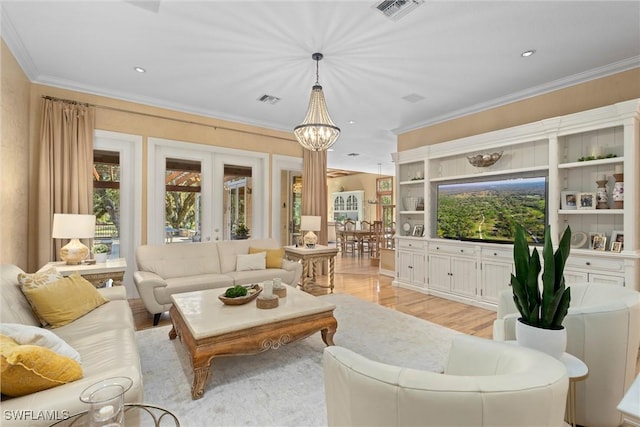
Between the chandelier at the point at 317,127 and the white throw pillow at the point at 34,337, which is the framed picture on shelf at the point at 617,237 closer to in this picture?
the chandelier at the point at 317,127

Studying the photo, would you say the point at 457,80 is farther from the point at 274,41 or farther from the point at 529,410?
the point at 529,410

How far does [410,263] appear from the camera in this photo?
5.17 m

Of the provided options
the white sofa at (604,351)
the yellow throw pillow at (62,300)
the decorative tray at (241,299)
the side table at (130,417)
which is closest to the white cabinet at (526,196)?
the white sofa at (604,351)

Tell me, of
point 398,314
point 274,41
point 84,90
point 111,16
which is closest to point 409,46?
point 274,41

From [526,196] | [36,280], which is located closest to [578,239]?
[526,196]

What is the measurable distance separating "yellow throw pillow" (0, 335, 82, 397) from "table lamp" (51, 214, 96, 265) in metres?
2.38

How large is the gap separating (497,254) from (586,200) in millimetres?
1117

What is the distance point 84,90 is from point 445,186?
17.3 feet

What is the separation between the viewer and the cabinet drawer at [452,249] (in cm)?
434

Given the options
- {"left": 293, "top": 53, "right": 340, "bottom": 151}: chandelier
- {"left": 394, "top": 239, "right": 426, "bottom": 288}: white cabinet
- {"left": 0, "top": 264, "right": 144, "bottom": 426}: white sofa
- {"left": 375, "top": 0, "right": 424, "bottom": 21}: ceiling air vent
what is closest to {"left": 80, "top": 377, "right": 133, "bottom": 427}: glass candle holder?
{"left": 0, "top": 264, "right": 144, "bottom": 426}: white sofa

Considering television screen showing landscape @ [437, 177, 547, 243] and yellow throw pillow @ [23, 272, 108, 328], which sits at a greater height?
television screen showing landscape @ [437, 177, 547, 243]

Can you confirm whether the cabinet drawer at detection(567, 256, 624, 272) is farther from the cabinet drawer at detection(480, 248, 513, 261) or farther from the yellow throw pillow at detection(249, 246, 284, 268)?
the yellow throw pillow at detection(249, 246, 284, 268)

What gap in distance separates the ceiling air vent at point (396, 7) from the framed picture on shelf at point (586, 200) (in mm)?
2806

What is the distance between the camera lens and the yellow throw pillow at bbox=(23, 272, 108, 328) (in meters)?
2.21
